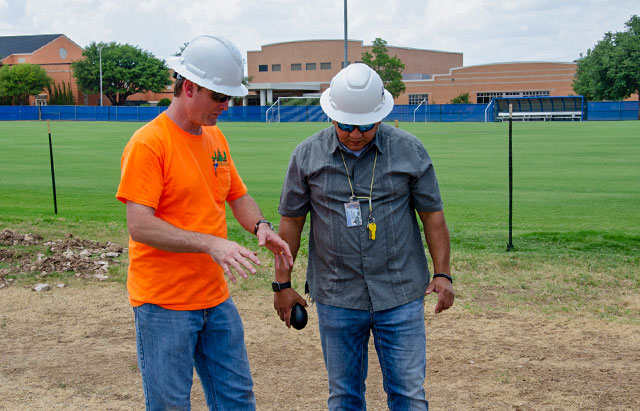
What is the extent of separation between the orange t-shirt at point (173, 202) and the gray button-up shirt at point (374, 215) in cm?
51

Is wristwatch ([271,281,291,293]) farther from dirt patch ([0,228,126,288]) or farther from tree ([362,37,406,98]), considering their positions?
tree ([362,37,406,98])

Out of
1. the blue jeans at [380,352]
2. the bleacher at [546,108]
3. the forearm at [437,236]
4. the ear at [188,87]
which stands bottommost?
the blue jeans at [380,352]

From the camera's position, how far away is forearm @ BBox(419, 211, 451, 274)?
11.8 ft

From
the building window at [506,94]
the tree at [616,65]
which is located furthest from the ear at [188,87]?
the building window at [506,94]

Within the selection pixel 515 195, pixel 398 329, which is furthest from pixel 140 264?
pixel 515 195

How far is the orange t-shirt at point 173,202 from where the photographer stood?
303 centimetres

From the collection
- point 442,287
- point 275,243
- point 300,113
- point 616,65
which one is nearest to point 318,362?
point 442,287

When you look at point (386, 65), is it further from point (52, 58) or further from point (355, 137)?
point (355, 137)

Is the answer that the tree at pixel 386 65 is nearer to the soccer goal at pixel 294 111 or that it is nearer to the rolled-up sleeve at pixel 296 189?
the soccer goal at pixel 294 111

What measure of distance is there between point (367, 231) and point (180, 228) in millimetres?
870

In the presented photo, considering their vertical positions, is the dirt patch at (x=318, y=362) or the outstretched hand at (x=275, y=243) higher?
the outstretched hand at (x=275, y=243)

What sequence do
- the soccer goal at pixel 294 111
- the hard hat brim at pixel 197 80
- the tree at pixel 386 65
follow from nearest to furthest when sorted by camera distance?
the hard hat brim at pixel 197 80 → the soccer goal at pixel 294 111 → the tree at pixel 386 65

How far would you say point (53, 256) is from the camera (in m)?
8.41

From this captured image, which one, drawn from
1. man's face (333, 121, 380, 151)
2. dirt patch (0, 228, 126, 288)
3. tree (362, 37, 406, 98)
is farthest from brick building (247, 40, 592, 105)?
man's face (333, 121, 380, 151)
